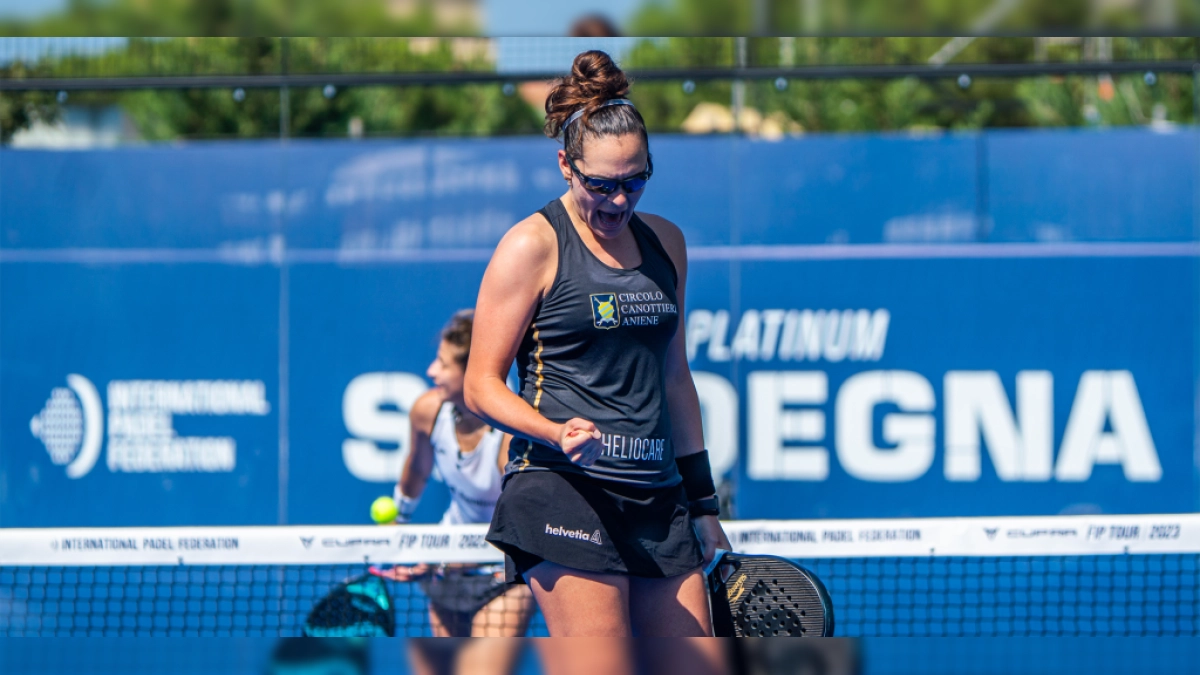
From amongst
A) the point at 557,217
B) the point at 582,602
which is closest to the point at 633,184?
the point at 557,217

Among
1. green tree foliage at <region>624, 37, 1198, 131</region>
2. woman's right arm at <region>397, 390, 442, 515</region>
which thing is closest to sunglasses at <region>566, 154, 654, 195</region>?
woman's right arm at <region>397, 390, 442, 515</region>

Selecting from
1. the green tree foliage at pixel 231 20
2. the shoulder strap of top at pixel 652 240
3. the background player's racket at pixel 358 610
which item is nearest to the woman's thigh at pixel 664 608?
the shoulder strap of top at pixel 652 240

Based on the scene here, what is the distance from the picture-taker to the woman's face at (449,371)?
4.62 meters

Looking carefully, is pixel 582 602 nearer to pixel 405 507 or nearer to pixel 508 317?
pixel 508 317

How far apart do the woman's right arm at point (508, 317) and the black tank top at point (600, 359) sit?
0.04 metres

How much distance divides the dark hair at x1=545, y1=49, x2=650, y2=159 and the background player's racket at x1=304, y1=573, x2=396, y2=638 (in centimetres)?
196

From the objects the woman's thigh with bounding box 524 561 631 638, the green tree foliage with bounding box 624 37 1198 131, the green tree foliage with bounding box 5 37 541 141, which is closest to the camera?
the woman's thigh with bounding box 524 561 631 638

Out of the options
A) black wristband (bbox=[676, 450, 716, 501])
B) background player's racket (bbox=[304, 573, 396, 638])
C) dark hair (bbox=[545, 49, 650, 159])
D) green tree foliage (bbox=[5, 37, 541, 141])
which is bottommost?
background player's racket (bbox=[304, 573, 396, 638])

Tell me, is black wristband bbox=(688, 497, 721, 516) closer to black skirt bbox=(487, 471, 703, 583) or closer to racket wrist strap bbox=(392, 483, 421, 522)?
black skirt bbox=(487, 471, 703, 583)

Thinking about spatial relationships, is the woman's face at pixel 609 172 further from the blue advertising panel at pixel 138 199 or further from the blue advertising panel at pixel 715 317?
the blue advertising panel at pixel 138 199

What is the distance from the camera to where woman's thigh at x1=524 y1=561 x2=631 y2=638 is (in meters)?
2.44

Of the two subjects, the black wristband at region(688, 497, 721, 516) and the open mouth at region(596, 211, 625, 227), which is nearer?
the open mouth at region(596, 211, 625, 227)

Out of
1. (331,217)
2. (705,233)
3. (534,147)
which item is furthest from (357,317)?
(705,233)

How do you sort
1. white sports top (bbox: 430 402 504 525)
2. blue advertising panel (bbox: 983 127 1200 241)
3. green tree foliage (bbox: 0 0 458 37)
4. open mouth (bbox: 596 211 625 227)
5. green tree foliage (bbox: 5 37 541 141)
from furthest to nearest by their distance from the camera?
green tree foliage (bbox: 5 37 541 141) < blue advertising panel (bbox: 983 127 1200 241) < white sports top (bbox: 430 402 504 525) < open mouth (bbox: 596 211 625 227) < green tree foliage (bbox: 0 0 458 37)
